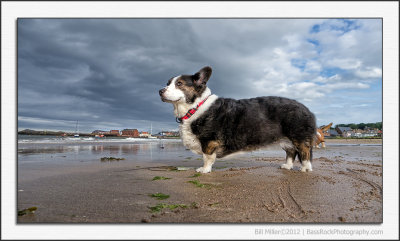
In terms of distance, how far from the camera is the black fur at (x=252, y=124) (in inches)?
195

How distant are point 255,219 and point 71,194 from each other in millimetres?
2488

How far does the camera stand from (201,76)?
195 inches

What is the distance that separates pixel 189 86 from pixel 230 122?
1.24m

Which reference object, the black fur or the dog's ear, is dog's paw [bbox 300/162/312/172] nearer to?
the black fur

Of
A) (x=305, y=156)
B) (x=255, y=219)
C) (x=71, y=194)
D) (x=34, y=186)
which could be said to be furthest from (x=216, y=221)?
(x=305, y=156)

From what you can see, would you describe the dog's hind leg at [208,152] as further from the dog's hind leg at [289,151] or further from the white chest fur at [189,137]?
the dog's hind leg at [289,151]

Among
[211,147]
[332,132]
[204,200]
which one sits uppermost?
[211,147]

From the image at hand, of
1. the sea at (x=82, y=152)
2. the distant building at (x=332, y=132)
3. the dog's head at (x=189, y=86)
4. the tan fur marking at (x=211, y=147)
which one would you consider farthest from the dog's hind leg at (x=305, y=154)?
the distant building at (x=332, y=132)

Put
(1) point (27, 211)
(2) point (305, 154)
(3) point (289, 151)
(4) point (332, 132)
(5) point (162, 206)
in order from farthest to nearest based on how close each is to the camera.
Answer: (4) point (332, 132)
(3) point (289, 151)
(2) point (305, 154)
(5) point (162, 206)
(1) point (27, 211)

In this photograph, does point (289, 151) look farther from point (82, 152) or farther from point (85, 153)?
point (82, 152)

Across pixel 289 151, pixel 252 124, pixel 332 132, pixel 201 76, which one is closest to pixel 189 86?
pixel 201 76

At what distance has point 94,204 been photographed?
258cm

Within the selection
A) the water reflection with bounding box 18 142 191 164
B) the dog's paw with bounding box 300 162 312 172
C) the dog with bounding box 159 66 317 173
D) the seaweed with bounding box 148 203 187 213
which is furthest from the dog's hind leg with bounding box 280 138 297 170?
the water reflection with bounding box 18 142 191 164

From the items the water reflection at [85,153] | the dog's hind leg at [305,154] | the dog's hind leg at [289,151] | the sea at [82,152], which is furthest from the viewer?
the water reflection at [85,153]
